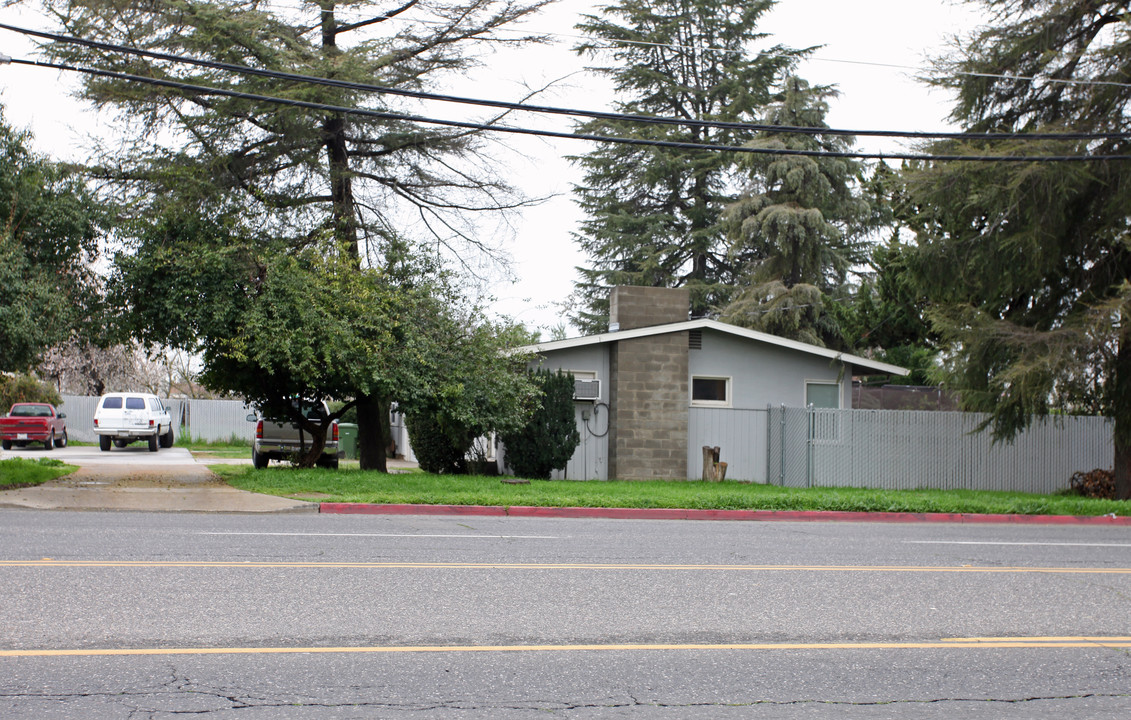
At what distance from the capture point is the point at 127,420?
1261 inches

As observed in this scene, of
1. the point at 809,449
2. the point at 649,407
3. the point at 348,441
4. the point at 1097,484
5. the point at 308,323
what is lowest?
the point at 1097,484

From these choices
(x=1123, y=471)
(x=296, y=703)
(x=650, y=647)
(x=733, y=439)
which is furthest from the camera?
(x=733, y=439)

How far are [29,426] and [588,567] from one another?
2899 centimetres

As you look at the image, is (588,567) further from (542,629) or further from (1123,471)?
(1123,471)

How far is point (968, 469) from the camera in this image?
22.5 m

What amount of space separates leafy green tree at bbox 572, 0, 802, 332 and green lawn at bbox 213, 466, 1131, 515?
22.4 m

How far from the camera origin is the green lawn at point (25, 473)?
16731mm

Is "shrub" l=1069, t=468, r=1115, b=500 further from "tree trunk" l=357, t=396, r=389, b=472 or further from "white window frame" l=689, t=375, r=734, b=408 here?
"tree trunk" l=357, t=396, r=389, b=472

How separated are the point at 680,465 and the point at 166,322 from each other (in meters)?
11.3

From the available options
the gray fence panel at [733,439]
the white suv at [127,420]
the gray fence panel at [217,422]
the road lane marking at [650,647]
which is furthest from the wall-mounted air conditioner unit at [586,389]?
the gray fence panel at [217,422]

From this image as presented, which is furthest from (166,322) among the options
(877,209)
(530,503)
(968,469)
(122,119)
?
(877,209)

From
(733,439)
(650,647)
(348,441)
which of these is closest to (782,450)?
(733,439)

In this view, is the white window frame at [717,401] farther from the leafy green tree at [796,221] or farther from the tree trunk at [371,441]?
the leafy green tree at [796,221]

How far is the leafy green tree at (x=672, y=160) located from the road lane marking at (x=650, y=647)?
33760 mm
